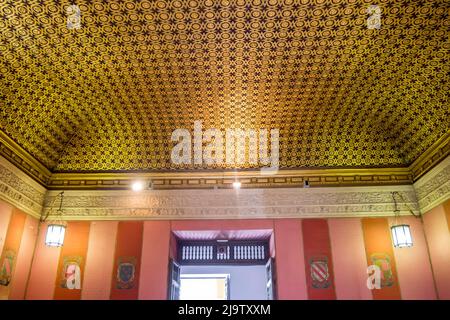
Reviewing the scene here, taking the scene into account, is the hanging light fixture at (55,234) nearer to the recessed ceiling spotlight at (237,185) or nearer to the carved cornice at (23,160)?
the carved cornice at (23,160)

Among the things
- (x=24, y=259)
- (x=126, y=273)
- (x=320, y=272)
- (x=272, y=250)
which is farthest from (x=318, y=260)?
(x=24, y=259)

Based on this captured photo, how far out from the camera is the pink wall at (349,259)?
6.31 m

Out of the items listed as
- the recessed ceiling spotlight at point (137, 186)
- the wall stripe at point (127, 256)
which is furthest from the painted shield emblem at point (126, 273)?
the recessed ceiling spotlight at point (137, 186)

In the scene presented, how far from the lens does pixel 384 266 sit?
Answer: 6430mm

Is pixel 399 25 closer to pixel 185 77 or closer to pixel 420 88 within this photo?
pixel 420 88

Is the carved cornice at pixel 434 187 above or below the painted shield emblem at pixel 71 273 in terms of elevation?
above

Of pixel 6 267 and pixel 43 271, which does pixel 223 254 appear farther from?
pixel 6 267

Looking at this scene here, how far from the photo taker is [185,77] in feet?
19.2

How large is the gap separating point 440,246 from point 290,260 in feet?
8.30

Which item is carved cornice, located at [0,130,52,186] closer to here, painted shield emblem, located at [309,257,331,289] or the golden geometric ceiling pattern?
the golden geometric ceiling pattern

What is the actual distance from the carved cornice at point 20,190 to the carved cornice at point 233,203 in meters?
0.27

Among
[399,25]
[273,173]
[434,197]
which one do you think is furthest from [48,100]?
[434,197]

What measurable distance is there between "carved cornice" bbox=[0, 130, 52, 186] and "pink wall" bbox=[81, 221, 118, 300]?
1392 millimetres

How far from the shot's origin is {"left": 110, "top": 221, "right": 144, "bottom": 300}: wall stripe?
6.41m
